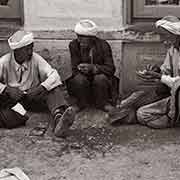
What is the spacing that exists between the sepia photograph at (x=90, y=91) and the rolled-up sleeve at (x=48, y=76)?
1 centimetres

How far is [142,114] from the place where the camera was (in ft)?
17.6

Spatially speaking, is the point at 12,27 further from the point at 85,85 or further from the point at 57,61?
the point at 85,85

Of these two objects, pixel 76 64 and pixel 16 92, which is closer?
pixel 16 92

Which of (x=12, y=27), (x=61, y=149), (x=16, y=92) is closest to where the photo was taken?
(x=61, y=149)

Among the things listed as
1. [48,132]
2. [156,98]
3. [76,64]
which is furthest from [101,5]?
[48,132]

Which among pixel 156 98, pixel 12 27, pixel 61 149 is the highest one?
pixel 12 27

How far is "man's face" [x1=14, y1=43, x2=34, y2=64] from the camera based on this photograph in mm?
5352

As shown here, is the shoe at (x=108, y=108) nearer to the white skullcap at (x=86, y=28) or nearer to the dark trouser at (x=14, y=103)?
the dark trouser at (x=14, y=103)

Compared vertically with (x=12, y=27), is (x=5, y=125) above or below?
below

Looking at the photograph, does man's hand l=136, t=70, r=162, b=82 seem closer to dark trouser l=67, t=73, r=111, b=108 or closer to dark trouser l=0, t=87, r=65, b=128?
dark trouser l=67, t=73, r=111, b=108

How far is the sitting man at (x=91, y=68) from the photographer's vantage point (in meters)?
5.70

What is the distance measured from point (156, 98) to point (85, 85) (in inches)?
33.1

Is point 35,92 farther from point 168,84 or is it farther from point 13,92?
point 168,84

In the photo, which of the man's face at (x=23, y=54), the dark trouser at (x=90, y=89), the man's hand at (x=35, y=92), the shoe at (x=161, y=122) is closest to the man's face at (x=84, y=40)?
the dark trouser at (x=90, y=89)
